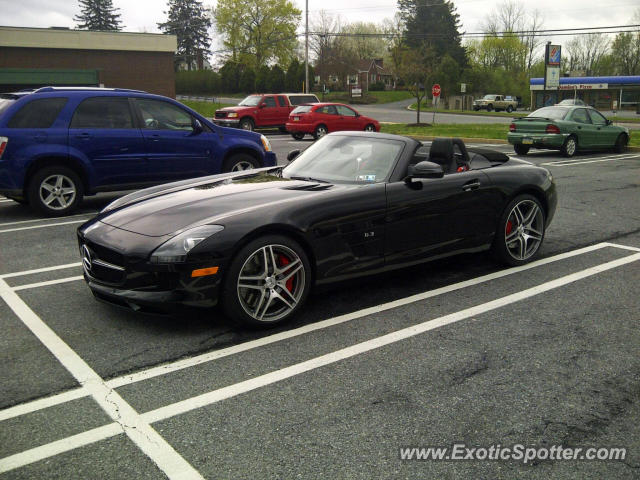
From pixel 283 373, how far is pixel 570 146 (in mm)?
15759

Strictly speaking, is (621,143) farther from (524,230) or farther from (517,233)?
(517,233)

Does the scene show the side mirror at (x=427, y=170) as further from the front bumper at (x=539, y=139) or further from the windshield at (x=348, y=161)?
the front bumper at (x=539, y=139)

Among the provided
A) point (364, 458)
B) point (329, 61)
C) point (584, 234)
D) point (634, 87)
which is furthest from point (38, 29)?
point (634, 87)

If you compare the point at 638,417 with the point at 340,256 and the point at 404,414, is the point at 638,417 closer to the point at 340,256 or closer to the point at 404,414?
the point at 404,414

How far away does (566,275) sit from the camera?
5738 millimetres

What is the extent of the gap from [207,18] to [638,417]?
105 m

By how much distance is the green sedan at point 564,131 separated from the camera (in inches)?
674

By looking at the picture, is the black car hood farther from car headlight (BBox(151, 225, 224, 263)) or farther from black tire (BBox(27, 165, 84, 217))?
black tire (BBox(27, 165, 84, 217))

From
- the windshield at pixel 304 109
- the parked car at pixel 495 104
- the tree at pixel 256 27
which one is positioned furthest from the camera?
the tree at pixel 256 27

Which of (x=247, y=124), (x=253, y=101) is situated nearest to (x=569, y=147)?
(x=247, y=124)

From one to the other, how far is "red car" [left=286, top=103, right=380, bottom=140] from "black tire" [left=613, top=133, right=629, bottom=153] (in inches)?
390

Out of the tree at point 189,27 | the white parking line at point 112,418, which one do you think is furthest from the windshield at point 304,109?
the tree at point 189,27

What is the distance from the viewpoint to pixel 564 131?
17109mm

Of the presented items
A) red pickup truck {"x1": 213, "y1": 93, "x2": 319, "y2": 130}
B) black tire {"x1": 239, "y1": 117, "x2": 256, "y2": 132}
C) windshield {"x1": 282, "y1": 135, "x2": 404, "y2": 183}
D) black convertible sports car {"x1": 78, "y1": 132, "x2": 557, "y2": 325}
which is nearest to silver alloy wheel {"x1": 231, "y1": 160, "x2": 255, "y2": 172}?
black convertible sports car {"x1": 78, "y1": 132, "x2": 557, "y2": 325}
